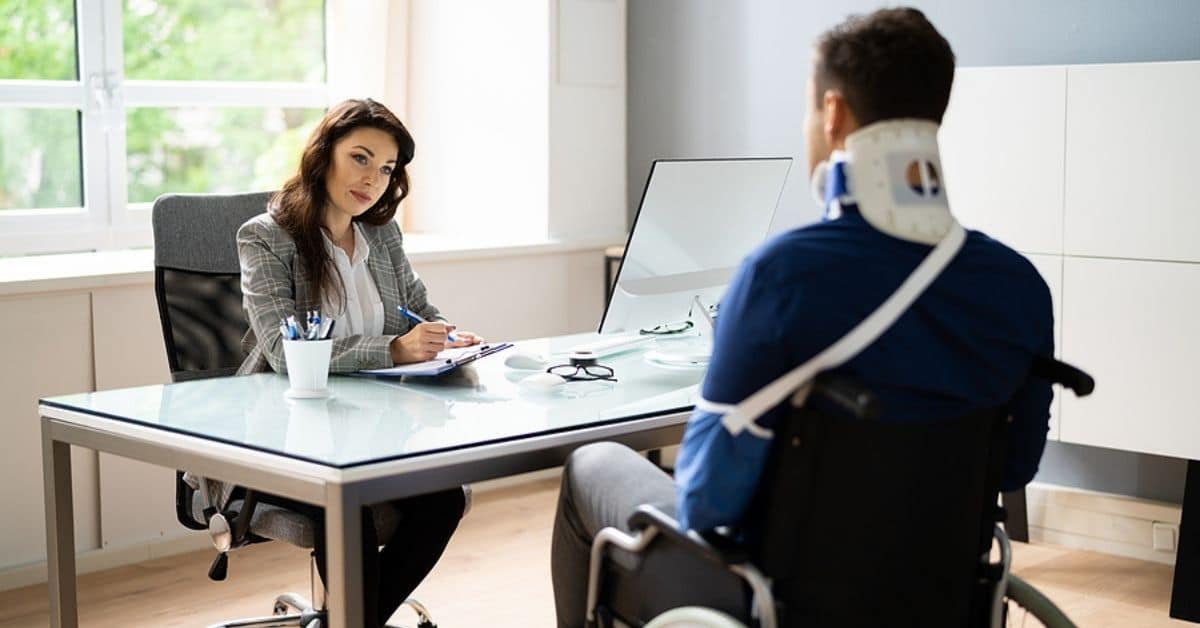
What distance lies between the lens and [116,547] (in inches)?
154

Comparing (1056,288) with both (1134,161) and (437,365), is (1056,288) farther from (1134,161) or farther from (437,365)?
(437,365)

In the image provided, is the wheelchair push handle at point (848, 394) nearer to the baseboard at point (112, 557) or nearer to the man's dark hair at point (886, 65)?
the man's dark hair at point (886, 65)

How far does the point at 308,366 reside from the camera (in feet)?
8.13

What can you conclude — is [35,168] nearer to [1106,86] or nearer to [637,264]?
[637,264]

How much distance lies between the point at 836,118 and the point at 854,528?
1.63 ft

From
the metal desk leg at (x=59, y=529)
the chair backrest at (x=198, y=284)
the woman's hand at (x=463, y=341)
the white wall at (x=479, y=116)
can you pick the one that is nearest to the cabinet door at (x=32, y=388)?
the chair backrest at (x=198, y=284)

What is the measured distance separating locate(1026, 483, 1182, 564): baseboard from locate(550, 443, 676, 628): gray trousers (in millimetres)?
2351

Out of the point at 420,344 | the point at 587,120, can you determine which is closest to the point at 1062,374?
the point at 420,344

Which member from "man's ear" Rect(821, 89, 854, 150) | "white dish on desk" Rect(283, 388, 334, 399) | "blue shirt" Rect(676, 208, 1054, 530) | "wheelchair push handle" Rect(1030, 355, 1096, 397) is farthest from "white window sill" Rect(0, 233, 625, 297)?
"wheelchair push handle" Rect(1030, 355, 1096, 397)

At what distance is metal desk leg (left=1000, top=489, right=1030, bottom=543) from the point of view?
4.20 meters

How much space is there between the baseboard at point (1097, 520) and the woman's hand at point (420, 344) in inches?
87.0

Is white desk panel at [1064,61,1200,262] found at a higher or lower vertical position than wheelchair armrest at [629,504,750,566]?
higher

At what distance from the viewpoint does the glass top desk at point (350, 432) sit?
202 centimetres

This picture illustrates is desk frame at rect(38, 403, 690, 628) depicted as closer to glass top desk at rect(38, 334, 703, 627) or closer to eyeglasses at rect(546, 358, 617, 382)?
glass top desk at rect(38, 334, 703, 627)
